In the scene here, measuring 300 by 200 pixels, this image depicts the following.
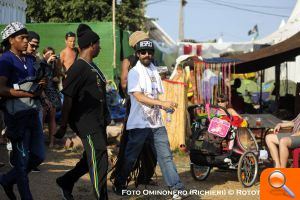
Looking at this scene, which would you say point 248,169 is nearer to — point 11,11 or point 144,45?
point 144,45

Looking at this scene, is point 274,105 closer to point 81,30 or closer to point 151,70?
point 151,70

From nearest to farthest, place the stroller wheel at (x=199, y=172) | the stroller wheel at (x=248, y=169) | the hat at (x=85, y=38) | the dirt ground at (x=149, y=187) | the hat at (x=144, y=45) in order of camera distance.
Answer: the hat at (x=85, y=38)
the hat at (x=144, y=45)
the dirt ground at (x=149, y=187)
the stroller wheel at (x=248, y=169)
the stroller wheel at (x=199, y=172)

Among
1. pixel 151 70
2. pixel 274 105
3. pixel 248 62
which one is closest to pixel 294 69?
pixel 274 105

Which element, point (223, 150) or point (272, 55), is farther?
point (272, 55)

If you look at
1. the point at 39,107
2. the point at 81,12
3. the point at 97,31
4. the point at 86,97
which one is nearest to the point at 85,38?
the point at 86,97

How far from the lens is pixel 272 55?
1234 cm

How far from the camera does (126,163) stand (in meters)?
6.67

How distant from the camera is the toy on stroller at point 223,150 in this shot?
7.74 meters

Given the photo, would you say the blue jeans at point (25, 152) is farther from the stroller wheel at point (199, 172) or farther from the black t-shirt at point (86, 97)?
the stroller wheel at point (199, 172)

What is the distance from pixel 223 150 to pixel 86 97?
278 centimetres

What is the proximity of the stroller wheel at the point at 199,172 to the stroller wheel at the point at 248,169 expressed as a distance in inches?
20.3

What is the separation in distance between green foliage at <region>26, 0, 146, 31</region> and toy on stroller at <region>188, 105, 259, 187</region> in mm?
23178

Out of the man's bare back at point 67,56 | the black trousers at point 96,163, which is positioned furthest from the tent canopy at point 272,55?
the black trousers at point 96,163

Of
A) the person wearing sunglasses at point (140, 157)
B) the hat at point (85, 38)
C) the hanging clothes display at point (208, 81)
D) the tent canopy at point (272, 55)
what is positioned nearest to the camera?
the hat at point (85, 38)
